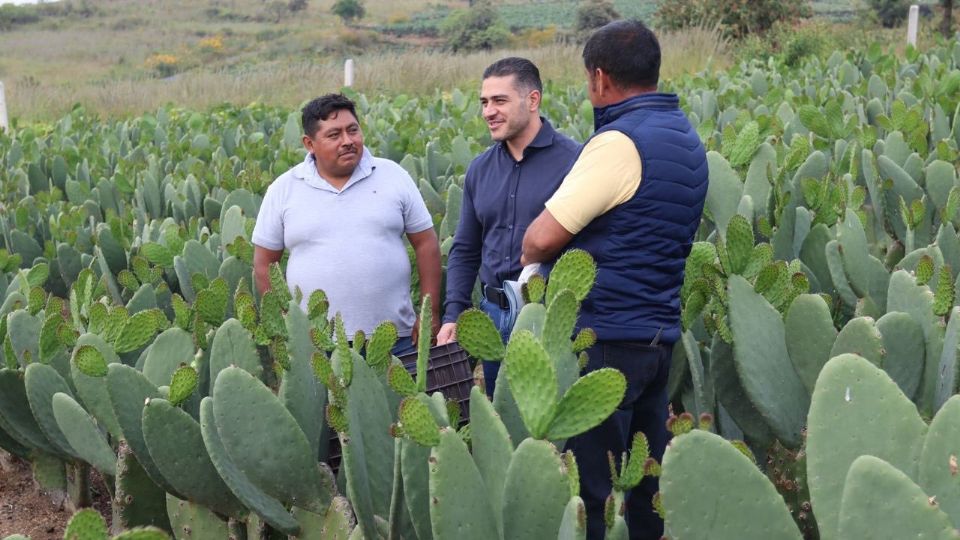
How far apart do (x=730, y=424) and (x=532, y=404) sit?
1474mm

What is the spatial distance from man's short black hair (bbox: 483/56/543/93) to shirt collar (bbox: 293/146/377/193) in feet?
1.64

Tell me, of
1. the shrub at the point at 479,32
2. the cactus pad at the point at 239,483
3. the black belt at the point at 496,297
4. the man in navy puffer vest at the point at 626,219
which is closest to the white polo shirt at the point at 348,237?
the black belt at the point at 496,297

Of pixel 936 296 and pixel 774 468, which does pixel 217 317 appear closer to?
pixel 774 468

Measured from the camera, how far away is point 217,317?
315 cm

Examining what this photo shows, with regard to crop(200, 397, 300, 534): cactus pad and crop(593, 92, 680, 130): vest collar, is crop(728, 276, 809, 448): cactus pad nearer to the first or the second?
crop(593, 92, 680, 130): vest collar

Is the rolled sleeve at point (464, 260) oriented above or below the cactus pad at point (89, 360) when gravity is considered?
below

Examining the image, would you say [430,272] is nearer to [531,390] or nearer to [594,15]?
[531,390]

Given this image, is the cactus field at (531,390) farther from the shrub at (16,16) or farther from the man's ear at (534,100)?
the shrub at (16,16)

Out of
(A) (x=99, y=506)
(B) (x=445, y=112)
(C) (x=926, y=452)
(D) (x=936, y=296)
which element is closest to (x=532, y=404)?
(C) (x=926, y=452)

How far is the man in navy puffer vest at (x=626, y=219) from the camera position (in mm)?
2830

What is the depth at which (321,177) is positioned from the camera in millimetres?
3834

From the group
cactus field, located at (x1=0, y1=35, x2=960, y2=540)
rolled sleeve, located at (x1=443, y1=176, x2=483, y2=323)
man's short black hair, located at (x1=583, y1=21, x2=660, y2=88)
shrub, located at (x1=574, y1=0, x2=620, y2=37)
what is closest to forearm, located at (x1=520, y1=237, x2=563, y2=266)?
cactus field, located at (x1=0, y1=35, x2=960, y2=540)

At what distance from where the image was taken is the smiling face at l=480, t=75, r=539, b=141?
3.54 metres

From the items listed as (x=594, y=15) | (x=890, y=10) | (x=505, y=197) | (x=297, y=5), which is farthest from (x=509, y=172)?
(x=297, y=5)
